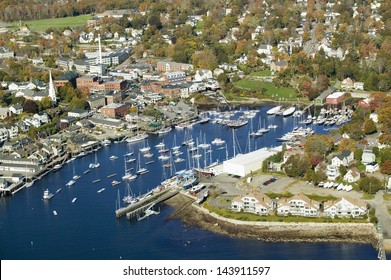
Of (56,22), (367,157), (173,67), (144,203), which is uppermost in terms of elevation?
(56,22)

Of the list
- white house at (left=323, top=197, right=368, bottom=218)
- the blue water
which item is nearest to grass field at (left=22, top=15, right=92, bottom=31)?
the blue water

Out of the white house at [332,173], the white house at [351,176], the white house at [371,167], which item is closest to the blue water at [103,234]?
the white house at [351,176]

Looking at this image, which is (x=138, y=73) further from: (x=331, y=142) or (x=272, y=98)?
(x=331, y=142)

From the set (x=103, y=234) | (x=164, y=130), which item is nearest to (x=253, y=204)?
(x=103, y=234)

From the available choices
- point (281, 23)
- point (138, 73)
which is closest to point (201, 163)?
point (138, 73)

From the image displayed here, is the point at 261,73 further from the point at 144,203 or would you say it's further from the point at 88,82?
the point at 144,203

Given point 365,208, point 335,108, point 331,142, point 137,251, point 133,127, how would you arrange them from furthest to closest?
point 335,108 < point 133,127 < point 331,142 < point 365,208 < point 137,251
